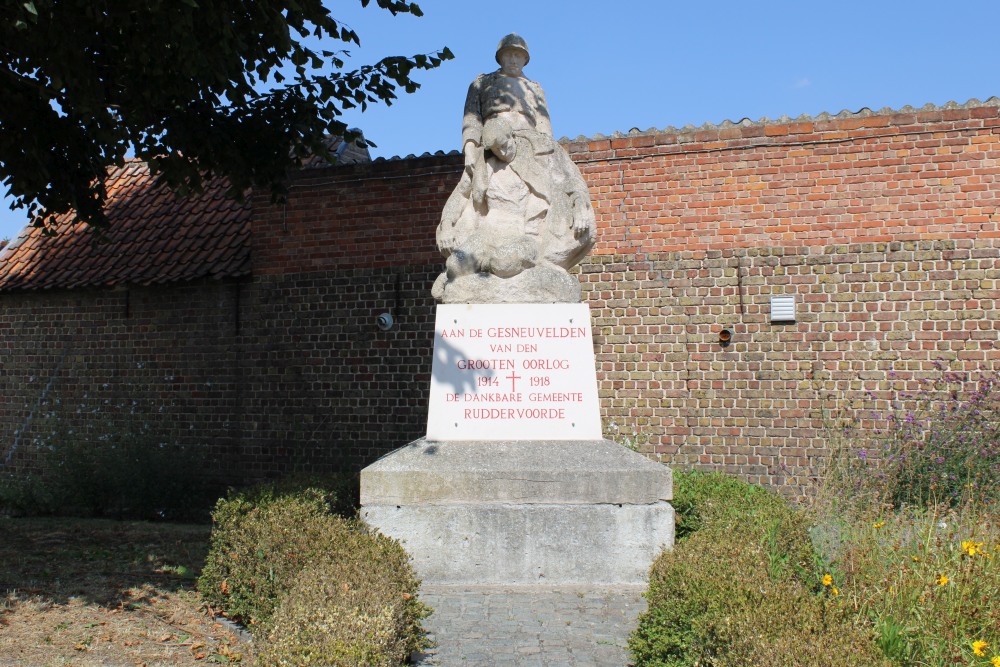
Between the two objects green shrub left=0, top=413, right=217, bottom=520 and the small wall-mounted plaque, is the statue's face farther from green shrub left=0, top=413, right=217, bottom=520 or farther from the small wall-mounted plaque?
green shrub left=0, top=413, right=217, bottom=520

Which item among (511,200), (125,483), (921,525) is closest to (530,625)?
(921,525)

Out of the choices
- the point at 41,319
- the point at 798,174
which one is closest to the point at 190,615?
the point at 798,174

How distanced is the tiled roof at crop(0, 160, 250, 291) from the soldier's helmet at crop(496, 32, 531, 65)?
6353mm

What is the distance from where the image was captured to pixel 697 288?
1049 cm

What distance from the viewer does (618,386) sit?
1073 cm

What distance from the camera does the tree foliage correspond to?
6.34 m

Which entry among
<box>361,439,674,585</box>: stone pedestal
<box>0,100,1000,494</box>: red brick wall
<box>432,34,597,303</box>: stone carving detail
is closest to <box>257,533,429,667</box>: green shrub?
<box>361,439,674,585</box>: stone pedestal

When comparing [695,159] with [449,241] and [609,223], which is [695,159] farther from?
[449,241]

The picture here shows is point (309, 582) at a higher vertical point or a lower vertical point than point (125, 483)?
higher

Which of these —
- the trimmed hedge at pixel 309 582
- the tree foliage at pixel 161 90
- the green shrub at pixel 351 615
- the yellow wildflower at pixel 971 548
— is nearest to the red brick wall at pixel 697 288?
the tree foliage at pixel 161 90

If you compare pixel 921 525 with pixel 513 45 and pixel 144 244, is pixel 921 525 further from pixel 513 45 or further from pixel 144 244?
pixel 144 244

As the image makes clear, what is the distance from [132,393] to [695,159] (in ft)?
25.5

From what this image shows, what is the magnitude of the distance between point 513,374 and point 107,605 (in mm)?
2774

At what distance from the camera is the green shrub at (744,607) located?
10.8ft
